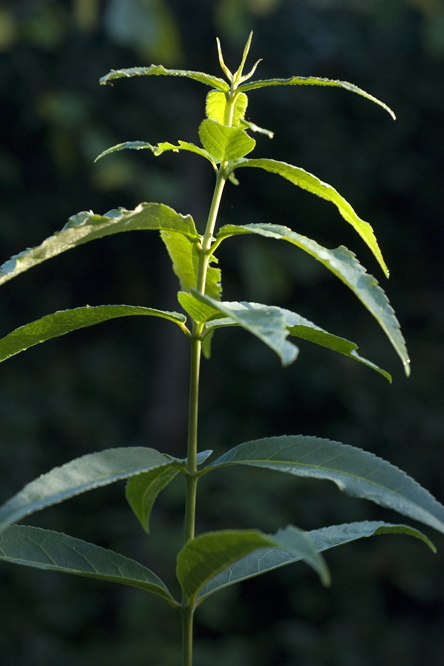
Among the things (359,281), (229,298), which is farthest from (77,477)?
(229,298)

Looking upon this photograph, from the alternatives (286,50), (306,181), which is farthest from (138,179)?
(306,181)

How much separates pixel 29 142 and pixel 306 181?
3283 mm

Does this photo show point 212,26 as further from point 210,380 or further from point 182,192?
point 210,380

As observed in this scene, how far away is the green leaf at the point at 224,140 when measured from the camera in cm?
37

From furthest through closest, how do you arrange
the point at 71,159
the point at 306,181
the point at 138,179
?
the point at 71,159 → the point at 138,179 → the point at 306,181

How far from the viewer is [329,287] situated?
368cm

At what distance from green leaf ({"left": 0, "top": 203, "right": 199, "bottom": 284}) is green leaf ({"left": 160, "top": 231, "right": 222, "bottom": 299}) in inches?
3.0

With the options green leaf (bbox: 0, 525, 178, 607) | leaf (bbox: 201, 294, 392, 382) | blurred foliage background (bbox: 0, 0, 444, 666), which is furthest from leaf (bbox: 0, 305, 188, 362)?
blurred foliage background (bbox: 0, 0, 444, 666)

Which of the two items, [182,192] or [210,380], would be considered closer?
[182,192]

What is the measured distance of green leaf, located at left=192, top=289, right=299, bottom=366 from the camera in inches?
10.5

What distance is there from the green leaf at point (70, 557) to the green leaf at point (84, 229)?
0.20m

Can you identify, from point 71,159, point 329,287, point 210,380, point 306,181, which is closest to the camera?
point 306,181

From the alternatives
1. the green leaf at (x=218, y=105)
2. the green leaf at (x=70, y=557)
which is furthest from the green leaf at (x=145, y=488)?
the green leaf at (x=218, y=105)

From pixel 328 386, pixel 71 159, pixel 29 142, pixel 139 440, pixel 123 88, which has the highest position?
pixel 123 88
